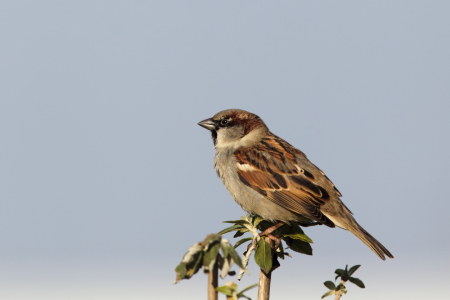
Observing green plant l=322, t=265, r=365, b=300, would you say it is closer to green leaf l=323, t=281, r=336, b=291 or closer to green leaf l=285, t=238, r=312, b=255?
green leaf l=323, t=281, r=336, b=291

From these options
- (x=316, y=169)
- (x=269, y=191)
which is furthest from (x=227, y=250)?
(x=316, y=169)

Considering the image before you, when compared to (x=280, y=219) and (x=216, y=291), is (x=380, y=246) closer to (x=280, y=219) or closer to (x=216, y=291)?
(x=280, y=219)

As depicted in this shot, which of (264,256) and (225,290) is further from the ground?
(264,256)

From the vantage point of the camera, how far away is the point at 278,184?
430cm

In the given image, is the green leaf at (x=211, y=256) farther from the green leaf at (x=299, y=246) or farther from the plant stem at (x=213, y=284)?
the green leaf at (x=299, y=246)

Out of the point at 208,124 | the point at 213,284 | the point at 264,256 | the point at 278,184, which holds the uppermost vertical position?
the point at 208,124

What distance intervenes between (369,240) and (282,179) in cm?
87

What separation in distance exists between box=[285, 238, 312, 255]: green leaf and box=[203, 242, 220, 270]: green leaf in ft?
4.56

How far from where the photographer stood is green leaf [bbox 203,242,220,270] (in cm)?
102

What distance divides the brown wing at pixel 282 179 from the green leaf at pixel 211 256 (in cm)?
304

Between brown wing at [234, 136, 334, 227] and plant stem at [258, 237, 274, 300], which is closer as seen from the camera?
plant stem at [258, 237, 274, 300]

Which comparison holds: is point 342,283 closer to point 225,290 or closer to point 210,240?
point 225,290

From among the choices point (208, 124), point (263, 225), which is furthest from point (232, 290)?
point (208, 124)

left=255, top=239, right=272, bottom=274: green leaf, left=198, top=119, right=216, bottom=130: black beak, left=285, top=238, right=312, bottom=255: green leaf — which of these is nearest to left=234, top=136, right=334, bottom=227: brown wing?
left=198, top=119, right=216, bottom=130: black beak
